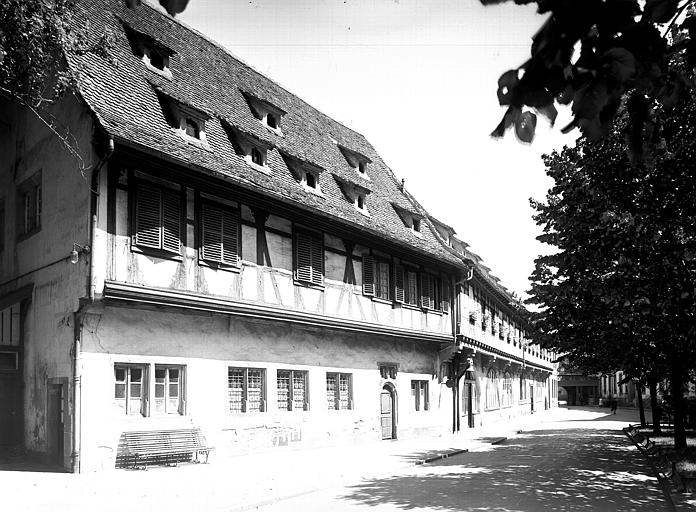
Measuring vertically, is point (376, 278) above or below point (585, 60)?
above

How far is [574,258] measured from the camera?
15.4 m

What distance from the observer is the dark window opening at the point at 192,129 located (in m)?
17.8

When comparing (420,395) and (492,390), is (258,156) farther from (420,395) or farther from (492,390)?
(492,390)

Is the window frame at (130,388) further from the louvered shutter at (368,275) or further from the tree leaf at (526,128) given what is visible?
the tree leaf at (526,128)

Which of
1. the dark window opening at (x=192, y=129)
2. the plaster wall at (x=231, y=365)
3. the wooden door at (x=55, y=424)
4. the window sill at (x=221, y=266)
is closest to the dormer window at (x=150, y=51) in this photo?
the dark window opening at (x=192, y=129)

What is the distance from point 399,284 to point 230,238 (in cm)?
Answer: 870

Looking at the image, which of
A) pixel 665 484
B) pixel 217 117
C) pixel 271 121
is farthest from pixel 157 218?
pixel 665 484

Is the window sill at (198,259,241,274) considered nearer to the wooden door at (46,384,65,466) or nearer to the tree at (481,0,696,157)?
the wooden door at (46,384,65,466)

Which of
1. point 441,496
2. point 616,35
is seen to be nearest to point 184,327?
point 441,496

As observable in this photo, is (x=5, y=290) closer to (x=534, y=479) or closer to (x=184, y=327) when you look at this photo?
(x=184, y=327)

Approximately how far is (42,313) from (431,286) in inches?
582

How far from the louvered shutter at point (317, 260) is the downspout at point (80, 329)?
7.13 m

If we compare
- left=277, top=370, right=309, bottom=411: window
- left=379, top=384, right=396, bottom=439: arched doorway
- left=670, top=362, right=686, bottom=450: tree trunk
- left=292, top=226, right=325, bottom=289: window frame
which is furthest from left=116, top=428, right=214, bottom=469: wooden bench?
left=670, top=362, right=686, bottom=450: tree trunk

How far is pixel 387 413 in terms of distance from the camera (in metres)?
24.7
